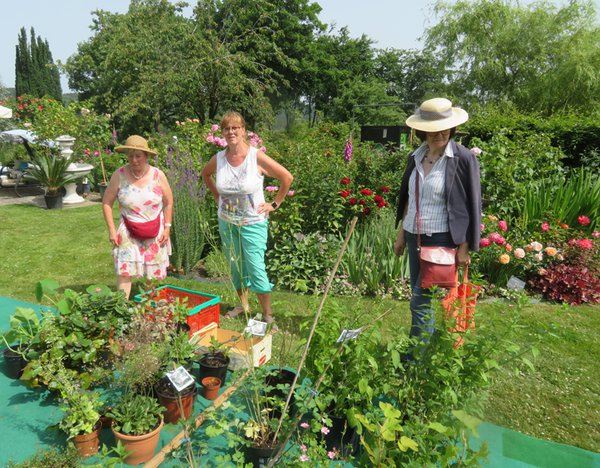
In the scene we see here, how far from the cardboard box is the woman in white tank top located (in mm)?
328

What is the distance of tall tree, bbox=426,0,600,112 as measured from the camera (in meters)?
16.4

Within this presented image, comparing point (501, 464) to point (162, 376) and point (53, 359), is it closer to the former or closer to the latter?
point (162, 376)

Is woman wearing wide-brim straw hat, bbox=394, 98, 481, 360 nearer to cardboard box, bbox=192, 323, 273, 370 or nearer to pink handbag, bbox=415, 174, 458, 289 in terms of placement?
pink handbag, bbox=415, 174, 458, 289

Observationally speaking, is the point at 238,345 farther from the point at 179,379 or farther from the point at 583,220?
the point at 583,220

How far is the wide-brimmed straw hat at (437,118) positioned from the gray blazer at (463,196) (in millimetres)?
133

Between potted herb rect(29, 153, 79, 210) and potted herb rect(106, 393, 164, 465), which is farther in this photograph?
potted herb rect(29, 153, 79, 210)

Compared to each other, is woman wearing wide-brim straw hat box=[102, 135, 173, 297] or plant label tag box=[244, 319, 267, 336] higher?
woman wearing wide-brim straw hat box=[102, 135, 173, 297]

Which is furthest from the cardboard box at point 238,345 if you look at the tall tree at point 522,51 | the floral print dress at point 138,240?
the tall tree at point 522,51

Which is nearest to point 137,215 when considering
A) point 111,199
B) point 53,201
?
point 111,199

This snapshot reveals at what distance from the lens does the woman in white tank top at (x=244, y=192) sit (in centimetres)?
292

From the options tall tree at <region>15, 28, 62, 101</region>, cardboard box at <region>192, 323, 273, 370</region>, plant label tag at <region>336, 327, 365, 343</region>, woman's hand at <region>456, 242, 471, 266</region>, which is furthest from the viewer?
tall tree at <region>15, 28, 62, 101</region>

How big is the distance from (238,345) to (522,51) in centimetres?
1986

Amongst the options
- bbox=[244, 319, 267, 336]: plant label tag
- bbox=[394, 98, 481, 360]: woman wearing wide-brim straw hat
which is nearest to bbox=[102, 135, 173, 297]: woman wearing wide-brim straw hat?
bbox=[244, 319, 267, 336]: plant label tag

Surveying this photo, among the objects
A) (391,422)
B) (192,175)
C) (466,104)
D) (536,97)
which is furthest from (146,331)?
(466,104)
